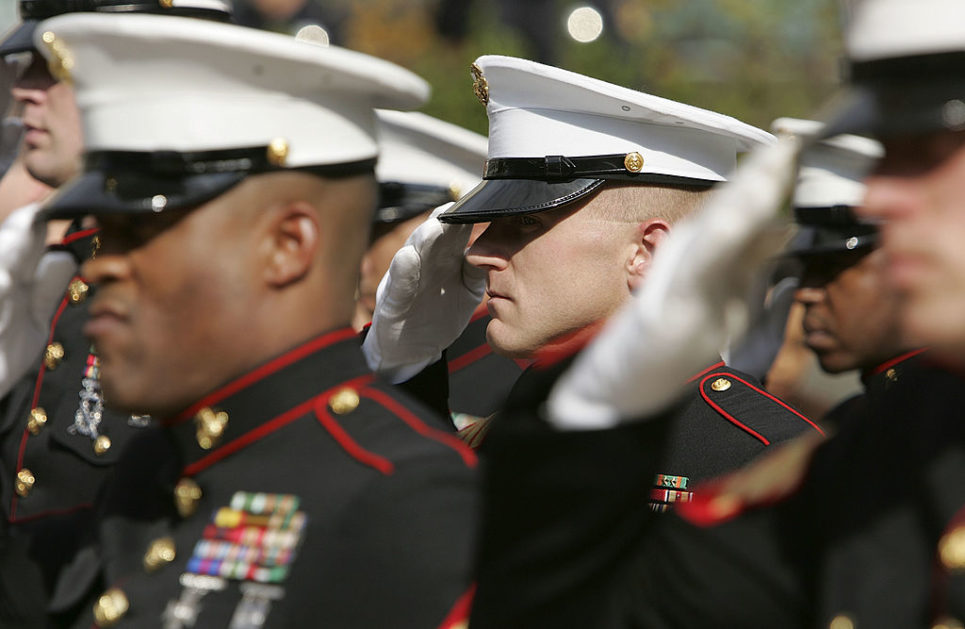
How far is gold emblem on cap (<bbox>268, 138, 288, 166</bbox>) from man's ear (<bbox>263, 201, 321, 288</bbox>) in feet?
0.26

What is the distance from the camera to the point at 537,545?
1666mm

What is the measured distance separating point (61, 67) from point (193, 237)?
1.60 ft

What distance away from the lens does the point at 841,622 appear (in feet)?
5.64

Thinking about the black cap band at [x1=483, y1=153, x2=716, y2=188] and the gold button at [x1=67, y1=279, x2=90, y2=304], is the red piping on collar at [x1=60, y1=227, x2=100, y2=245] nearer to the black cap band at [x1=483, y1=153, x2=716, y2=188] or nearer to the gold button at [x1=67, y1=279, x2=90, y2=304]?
the gold button at [x1=67, y1=279, x2=90, y2=304]

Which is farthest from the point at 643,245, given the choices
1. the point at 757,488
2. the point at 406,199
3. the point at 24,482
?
the point at 406,199

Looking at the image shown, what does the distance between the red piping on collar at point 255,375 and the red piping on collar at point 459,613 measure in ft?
1.90

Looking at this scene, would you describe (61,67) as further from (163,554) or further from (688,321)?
(688,321)

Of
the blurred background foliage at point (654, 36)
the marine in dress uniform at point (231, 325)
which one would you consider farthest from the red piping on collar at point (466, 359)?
the blurred background foliage at point (654, 36)

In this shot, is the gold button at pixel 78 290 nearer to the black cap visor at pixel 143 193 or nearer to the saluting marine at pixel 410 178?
the saluting marine at pixel 410 178

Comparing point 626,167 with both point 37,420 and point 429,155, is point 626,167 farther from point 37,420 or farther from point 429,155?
point 429,155

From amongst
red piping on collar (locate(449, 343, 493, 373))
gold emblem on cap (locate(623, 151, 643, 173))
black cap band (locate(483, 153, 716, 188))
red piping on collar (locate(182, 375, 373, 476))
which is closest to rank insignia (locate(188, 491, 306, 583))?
red piping on collar (locate(182, 375, 373, 476))

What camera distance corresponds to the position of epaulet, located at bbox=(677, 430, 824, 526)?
1887 millimetres

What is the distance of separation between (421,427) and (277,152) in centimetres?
55

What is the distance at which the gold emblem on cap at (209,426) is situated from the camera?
8.05ft
